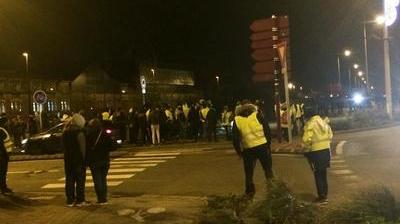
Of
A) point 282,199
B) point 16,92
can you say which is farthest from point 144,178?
point 16,92

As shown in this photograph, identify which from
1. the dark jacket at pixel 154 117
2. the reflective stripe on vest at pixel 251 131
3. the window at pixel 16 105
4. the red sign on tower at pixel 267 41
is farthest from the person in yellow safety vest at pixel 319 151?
the window at pixel 16 105

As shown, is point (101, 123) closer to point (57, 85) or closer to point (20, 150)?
Answer: point (20, 150)

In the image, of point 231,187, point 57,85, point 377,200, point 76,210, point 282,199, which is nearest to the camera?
point 377,200

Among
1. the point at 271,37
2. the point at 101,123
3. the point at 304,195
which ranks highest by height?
the point at 271,37

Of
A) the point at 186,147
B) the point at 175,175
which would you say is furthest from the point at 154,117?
the point at 175,175

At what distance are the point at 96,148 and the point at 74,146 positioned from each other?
38cm

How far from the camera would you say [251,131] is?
34.1 ft

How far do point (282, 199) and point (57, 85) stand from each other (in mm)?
46979

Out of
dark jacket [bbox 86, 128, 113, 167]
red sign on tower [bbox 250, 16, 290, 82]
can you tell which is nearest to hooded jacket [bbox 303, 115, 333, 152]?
dark jacket [bbox 86, 128, 113, 167]

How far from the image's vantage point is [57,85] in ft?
173

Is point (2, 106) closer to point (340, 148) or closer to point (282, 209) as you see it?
point (340, 148)

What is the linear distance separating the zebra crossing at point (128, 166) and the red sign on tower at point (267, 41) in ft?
13.2

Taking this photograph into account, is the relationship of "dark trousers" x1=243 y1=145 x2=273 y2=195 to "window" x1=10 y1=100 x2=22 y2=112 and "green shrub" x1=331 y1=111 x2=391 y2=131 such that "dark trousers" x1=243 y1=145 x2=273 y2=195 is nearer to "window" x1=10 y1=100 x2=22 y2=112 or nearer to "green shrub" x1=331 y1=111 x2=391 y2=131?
"green shrub" x1=331 y1=111 x2=391 y2=131

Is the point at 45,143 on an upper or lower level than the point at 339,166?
upper
